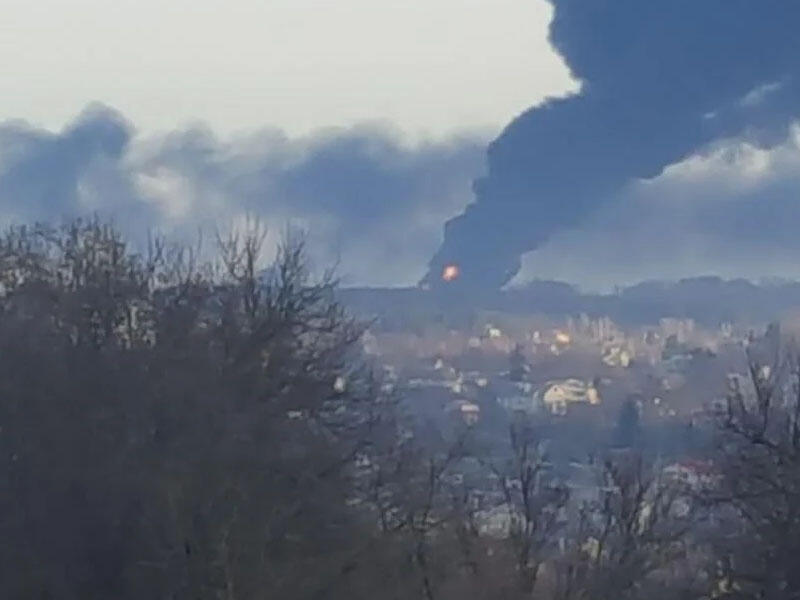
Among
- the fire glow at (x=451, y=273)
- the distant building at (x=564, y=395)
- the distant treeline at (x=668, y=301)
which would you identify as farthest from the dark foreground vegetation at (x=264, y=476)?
the distant treeline at (x=668, y=301)

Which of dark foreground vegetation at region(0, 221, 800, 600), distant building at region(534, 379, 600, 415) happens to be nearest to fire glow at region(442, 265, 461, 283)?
distant building at region(534, 379, 600, 415)

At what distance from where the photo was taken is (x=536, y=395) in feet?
160

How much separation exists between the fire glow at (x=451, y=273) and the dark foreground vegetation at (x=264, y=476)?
31.7 m

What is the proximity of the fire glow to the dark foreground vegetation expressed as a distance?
1249 inches

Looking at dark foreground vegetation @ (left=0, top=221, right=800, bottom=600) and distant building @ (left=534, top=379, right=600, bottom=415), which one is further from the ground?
distant building @ (left=534, top=379, right=600, bottom=415)

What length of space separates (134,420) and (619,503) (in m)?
5.67

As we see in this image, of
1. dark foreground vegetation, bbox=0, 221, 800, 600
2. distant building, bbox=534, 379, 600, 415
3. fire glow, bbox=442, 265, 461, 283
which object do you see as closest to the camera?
dark foreground vegetation, bbox=0, 221, 800, 600

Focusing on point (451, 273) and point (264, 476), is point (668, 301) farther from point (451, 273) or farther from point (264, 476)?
point (264, 476)

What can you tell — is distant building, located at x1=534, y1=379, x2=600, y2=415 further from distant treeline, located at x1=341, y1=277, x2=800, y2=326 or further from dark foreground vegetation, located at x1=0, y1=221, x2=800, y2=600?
dark foreground vegetation, located at x1=0, y1=221, x2=800, y2=600

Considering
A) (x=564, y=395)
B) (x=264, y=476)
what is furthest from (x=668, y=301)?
(x=264, y=476)

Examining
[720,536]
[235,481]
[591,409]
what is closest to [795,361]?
[720,536]

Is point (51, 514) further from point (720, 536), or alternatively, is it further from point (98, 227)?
point (98, 227)

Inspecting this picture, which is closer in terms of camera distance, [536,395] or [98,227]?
[98,227]

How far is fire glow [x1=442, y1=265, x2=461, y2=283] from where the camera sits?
47.4 meters
